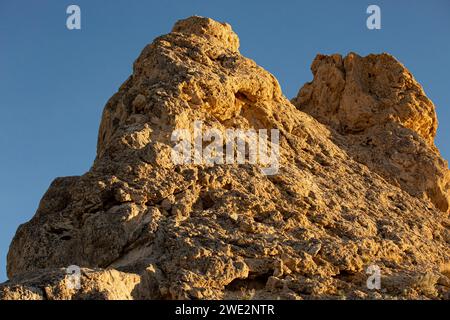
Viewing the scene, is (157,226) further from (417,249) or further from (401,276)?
(417,249)

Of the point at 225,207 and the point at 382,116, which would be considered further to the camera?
the point at 382,116

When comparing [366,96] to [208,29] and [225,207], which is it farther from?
[225,207]

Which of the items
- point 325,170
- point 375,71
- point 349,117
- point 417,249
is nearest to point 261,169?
point 325,170

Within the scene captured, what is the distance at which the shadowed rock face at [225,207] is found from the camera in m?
12.3

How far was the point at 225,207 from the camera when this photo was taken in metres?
13.8

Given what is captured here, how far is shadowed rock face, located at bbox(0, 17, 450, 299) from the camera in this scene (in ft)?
40.3

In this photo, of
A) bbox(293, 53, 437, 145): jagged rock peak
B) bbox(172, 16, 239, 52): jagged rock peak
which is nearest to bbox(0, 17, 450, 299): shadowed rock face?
bbox(172, 16, 239, 52): jagged rock peak

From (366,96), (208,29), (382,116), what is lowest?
(382,116)

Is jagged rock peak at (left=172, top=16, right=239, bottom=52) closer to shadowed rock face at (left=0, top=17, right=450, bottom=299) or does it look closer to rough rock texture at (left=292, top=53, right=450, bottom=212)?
shadowed rock face at (left=0, top=17, right=450, bottom=299)

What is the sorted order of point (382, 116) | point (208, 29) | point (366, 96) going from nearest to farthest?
point (208, 29) < point (382, 116) < point (366, 96)

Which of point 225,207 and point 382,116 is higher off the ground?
point 382,116

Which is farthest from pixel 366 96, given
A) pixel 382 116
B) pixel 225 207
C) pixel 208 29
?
pixel 225 207

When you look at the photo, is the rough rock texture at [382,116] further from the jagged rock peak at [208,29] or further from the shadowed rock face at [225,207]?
the jagged rock peak at [208,29]

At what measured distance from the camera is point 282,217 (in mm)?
14234
